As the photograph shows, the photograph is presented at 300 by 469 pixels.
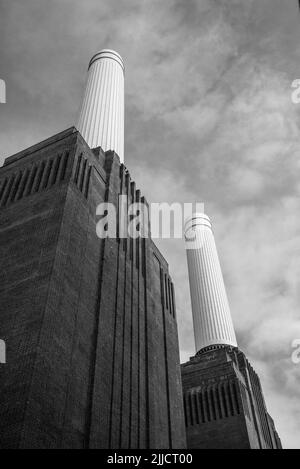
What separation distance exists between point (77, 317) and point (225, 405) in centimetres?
2640

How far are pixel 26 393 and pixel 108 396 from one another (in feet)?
18.8

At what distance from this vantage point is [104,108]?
39.5 m

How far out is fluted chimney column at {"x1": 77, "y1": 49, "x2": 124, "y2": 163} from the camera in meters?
35.9

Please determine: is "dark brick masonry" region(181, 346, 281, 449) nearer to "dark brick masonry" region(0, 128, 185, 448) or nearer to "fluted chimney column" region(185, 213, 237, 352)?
"fluted chimney column" region(185, 213, 237, 352)

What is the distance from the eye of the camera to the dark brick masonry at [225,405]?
125 ft

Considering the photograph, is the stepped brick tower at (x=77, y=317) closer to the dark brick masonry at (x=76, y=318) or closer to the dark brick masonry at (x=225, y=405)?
the dark brick masonry at (x=76, y=318)

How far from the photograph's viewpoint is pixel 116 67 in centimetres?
5050

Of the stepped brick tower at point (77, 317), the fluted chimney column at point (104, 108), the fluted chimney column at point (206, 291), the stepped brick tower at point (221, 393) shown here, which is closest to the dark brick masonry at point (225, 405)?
the stepped brick tower at point (221, 393)

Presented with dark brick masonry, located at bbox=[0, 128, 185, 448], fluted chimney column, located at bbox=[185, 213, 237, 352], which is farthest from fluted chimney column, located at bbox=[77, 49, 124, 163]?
fluted chimney column, located at bbox=[185, 213, 237, 352]

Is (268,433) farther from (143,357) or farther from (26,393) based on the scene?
(26,393)

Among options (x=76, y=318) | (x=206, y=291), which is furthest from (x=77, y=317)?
(x=206, y=291)

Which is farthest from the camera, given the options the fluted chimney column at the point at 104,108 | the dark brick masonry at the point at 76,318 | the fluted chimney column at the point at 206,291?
the fluted chimney column at the point at 206,291

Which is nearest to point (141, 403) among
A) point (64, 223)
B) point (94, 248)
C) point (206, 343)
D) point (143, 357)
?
point (143, 357)

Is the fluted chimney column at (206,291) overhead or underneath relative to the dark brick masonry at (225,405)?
overhead
